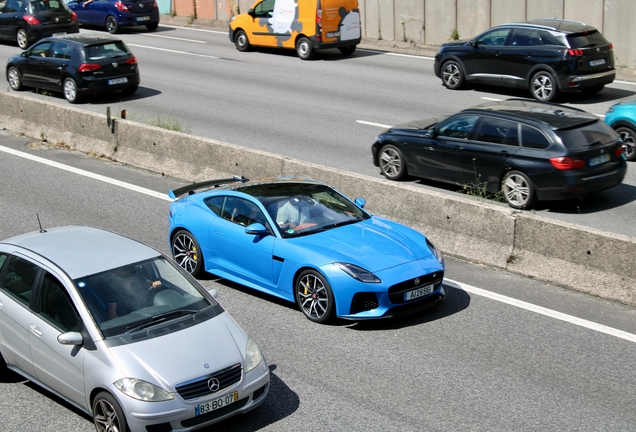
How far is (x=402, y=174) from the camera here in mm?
15125

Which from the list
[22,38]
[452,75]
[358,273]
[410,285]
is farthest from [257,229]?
[22,38]

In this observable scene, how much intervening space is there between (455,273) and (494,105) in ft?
14.6

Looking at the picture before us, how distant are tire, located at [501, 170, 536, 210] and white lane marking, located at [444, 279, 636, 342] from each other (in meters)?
3.44

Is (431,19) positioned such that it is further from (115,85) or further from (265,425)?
(265,425)

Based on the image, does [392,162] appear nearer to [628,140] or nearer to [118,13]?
[628,140]

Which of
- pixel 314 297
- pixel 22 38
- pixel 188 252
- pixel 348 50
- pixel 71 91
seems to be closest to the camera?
pixel 314 297

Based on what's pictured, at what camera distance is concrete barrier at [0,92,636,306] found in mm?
10016

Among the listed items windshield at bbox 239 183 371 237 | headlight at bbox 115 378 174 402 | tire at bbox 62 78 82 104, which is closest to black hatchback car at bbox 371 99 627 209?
windshield at bbox 239 183 371 237

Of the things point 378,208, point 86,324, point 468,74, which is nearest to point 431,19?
point 468,74

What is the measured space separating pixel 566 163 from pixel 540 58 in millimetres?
8160

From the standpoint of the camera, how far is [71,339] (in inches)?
270

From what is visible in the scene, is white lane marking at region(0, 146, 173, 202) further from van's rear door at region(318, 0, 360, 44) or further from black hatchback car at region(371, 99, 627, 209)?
van's rear door at region(318, 0, 360, 44)

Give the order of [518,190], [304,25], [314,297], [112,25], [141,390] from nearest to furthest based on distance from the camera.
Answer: [141,390] < [314,297] < [518,190] < [304,25] < [112,25]

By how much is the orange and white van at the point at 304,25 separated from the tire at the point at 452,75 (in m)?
5.59
